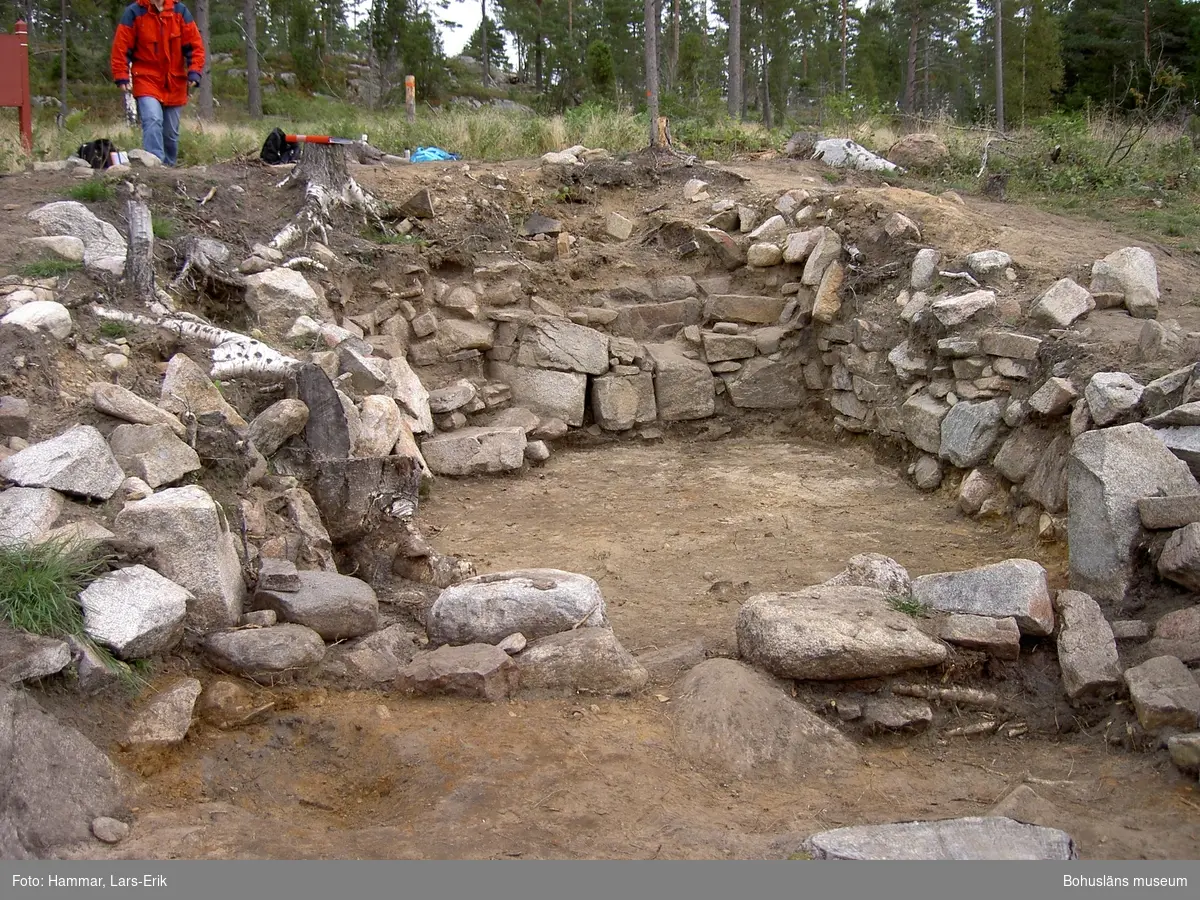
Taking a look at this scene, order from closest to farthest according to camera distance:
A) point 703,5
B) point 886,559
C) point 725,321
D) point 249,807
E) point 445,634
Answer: point 249,807, point 445,634, point 886,559, point 725,321, point 703,5

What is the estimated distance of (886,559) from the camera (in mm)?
5012

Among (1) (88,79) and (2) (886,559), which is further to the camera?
(1) (88,79)

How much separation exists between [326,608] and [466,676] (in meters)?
0.82

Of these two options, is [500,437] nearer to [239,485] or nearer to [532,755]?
[239,485]

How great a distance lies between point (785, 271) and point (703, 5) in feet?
73.9

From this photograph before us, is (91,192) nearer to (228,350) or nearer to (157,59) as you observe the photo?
(157,59)

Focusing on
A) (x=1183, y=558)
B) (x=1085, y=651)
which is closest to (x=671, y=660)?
(x=1085, y=651)

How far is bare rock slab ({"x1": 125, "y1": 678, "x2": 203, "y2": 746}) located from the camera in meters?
3.44

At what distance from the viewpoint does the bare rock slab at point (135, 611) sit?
367cm

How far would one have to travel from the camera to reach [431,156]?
35.3 ft

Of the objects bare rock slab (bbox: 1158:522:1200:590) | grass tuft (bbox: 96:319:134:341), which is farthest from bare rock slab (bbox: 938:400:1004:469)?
grass tuft (bbox: 96:319:134:341)

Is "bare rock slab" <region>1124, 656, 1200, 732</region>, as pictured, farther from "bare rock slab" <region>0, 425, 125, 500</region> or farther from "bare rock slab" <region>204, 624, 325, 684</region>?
"bare rock slab" <region>0, 425, 125, 500</region>

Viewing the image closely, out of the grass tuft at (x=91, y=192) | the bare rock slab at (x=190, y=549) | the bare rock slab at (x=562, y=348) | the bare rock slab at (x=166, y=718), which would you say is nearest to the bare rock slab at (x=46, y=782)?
the bare rock slab at (x=166, y=718)

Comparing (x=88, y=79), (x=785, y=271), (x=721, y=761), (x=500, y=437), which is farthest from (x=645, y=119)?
(x=88, y=79)
